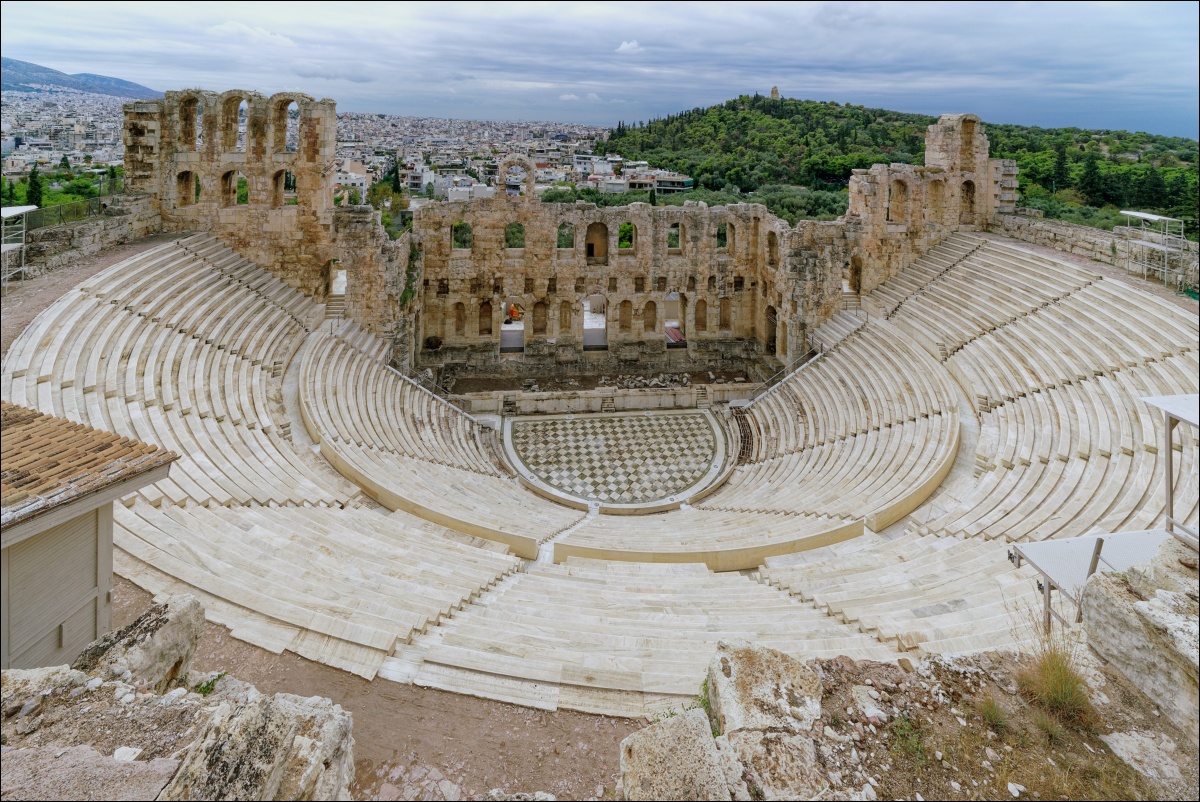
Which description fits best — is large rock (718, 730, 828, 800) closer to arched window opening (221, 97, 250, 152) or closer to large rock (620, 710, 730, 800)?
large rock (620, 710, 730, 800)

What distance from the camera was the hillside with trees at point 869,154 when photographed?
120 ft

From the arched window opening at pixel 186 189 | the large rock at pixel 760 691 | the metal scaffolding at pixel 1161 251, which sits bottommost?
the large rock at pixel 760 691

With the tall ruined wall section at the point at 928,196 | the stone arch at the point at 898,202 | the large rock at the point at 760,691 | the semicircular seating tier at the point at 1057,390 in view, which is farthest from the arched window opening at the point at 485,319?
the large rock at the point at 760,691

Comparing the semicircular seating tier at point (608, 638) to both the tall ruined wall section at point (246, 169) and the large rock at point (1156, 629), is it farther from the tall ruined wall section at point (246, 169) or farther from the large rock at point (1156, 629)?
the tall ruined wall section at point (246, 169)

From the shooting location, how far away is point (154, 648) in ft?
16.1

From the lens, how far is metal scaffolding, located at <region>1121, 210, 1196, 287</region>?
15445 mm

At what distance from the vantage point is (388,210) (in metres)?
39.8

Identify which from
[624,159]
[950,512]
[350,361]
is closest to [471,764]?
[950,512]

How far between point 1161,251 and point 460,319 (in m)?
20.9

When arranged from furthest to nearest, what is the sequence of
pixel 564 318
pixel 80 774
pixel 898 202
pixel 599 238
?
pixel 599 238 → pixel 564 318 → pixel 898 202 → pixel 80 774

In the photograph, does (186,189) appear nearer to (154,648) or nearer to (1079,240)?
(154,648)

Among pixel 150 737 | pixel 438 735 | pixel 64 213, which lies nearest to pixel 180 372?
pixel 64 213

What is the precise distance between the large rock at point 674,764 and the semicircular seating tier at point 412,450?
7.06 meters

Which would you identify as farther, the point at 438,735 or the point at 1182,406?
the point at 438,735
